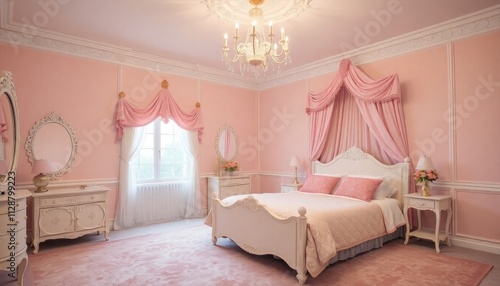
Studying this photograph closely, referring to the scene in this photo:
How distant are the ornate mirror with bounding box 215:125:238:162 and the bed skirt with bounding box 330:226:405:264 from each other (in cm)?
353

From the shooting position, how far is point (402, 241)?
439 cm

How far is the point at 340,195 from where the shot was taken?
455cm

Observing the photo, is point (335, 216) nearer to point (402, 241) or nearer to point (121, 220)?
point (402, 241)

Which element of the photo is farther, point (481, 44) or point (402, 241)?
point (402, 241)

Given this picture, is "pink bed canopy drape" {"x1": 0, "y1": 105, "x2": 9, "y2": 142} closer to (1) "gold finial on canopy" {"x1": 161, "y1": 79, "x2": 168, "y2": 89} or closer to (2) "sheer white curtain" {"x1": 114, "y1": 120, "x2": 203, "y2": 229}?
(2) "sheer white curtain" {"x1": 114, "y1": 120, "x2": 203, "y2": 229}

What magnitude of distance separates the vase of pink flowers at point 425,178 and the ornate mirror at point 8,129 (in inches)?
198

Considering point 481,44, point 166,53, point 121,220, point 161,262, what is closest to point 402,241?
point 481,44

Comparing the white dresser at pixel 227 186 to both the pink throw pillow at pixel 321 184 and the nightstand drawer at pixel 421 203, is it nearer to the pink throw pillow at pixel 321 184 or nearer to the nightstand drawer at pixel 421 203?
the pink throw pillow at pixel 321 184

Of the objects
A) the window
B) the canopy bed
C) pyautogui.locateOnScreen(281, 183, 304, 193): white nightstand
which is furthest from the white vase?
the window

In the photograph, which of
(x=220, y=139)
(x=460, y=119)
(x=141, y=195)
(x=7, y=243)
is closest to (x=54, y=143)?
(x=141, y=195)

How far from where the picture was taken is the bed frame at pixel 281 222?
10.2 feet

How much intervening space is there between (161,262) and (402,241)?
3438mm

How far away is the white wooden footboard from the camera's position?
3.09 m

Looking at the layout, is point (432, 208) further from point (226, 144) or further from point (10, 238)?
point (10, 238)
